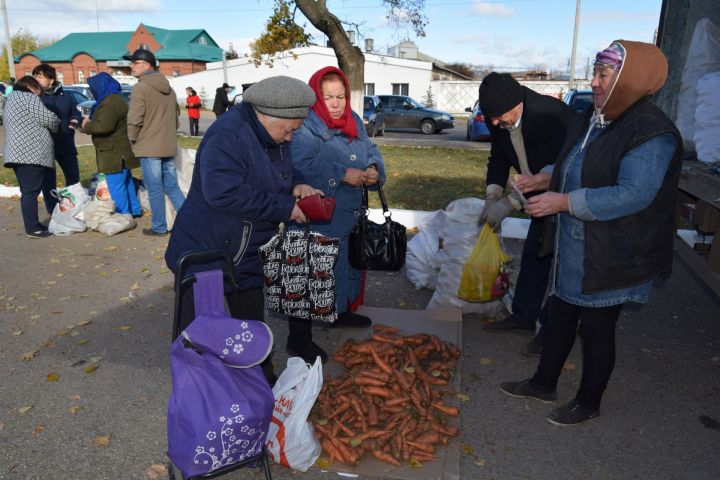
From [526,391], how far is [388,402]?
84 centimetres

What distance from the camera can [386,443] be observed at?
2.83 m

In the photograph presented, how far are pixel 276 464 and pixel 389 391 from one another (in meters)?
0.76

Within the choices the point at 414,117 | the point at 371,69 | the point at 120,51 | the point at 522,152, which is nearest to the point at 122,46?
the point at 120,51

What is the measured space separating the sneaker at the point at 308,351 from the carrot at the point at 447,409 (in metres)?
0.88

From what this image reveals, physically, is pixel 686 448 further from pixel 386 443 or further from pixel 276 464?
pixel 276 464

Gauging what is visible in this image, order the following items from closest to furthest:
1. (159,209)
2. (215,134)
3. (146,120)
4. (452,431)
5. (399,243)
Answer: (215,134)
(452,431)
(399,243)
(146,120)
(159,209)

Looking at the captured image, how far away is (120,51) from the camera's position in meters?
64.1

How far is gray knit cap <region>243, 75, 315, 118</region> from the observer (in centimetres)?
248

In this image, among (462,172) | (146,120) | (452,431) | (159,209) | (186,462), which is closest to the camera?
(186,462)

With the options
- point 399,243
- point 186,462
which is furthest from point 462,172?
point 186,462

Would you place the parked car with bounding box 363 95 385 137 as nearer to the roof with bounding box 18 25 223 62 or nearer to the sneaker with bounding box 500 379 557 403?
the sneaker with bounding box 500 379 557 403

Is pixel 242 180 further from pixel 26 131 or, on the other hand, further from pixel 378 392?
pixel 26 131

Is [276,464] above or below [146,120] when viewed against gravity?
below

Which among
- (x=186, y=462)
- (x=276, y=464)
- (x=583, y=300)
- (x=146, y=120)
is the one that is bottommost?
(x=276, y=464)
